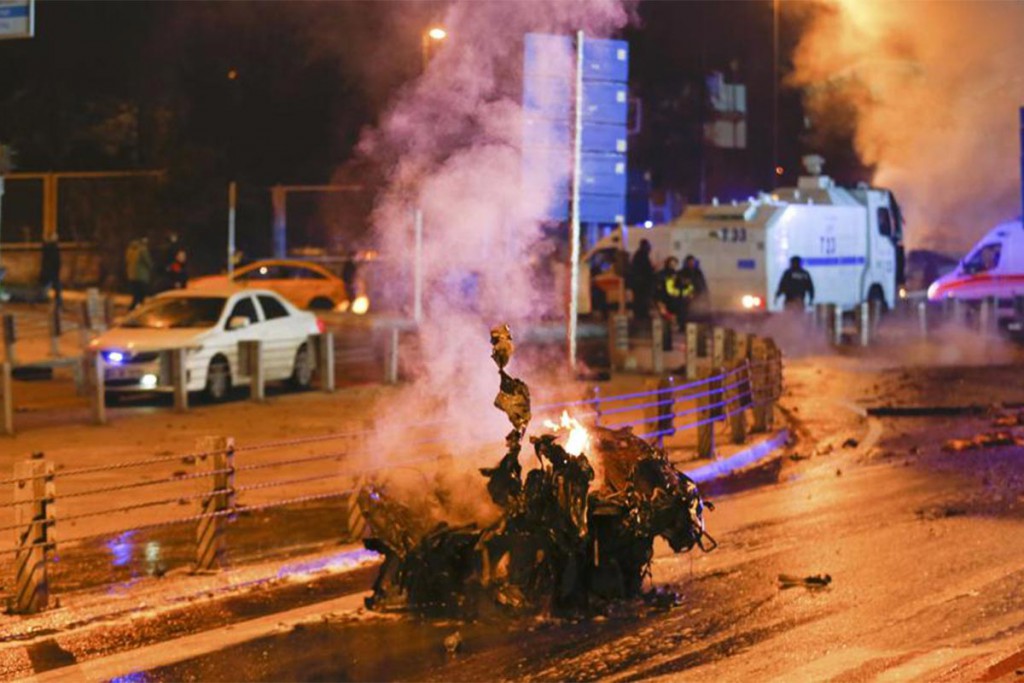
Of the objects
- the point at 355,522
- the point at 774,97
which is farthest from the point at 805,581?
the point at 774,97

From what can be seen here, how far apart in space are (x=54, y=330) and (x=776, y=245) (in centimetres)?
1401

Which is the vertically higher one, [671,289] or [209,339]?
[671,289]

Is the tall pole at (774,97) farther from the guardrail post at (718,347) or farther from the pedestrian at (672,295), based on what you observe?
the guardrail post at (718,347)

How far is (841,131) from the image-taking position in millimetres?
47562

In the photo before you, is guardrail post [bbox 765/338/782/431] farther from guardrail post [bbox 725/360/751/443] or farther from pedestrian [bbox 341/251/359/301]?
pedestrian [bbox 341/251/359/301]

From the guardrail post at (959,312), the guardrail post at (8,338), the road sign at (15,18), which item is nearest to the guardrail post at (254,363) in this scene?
the guardrail post at (8,338)

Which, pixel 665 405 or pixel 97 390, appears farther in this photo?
pixel 97 390

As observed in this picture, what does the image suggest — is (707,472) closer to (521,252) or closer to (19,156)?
(521,252)

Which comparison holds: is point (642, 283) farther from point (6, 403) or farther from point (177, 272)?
point (6, 403)

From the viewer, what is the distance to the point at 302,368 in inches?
827

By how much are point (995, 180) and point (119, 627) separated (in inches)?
1365

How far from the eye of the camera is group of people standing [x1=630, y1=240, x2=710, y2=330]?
2747 cm

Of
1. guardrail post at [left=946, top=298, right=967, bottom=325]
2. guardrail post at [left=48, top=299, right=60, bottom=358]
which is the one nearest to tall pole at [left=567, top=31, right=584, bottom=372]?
guardrail post at [left=48, top=299, right=60, bottom=358]

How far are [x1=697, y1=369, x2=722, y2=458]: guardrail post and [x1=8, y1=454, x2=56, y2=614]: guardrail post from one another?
7773 mm
